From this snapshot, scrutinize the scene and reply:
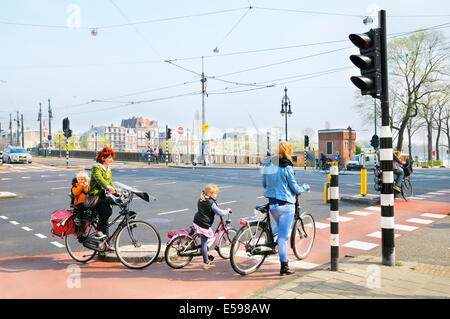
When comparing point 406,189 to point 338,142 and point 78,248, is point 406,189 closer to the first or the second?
point 78,248

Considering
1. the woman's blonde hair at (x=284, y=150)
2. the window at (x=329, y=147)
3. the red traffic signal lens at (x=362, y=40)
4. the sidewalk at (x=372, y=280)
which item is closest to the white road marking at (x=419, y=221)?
the sidewalk at (x=372, y=280)

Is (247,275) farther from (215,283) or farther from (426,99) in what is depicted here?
(426,99)

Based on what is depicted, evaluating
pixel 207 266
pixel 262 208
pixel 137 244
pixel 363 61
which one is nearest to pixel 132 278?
pixel 137 244

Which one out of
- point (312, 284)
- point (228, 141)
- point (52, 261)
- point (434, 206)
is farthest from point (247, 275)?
point (228, 141)

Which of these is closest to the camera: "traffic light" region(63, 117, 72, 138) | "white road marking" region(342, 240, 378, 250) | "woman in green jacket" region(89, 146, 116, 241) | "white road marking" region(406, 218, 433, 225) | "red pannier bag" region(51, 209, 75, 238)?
"woman in green jacket" region(89, 146, 116, 241)

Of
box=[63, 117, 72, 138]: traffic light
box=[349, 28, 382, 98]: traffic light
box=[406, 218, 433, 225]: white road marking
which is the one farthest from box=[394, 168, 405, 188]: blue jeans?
box=[63, 117, 72, 138]: traffic light

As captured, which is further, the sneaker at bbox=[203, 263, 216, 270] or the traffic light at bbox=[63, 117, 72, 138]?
the traffic light at bbox=[63, 117, 72, 138]

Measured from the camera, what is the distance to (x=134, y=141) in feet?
588

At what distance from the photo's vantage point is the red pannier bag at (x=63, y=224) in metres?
5.70

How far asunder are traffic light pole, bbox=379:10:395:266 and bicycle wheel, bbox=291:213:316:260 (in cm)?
108

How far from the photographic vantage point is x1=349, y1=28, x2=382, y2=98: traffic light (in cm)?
549

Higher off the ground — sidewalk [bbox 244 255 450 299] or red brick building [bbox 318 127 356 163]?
red brick building [bbox 318 127 356 163]

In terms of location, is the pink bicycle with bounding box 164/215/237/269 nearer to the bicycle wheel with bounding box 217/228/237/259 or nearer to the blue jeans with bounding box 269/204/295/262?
the bicycle wheel with bounding box 217/228/237/259

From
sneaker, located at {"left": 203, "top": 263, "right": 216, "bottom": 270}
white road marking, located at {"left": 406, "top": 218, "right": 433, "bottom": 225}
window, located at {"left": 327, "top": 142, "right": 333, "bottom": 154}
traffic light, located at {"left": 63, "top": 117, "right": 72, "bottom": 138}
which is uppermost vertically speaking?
traffic light, located at {"left": 63, "top": 117, "right": 72, "bottom": 138}
